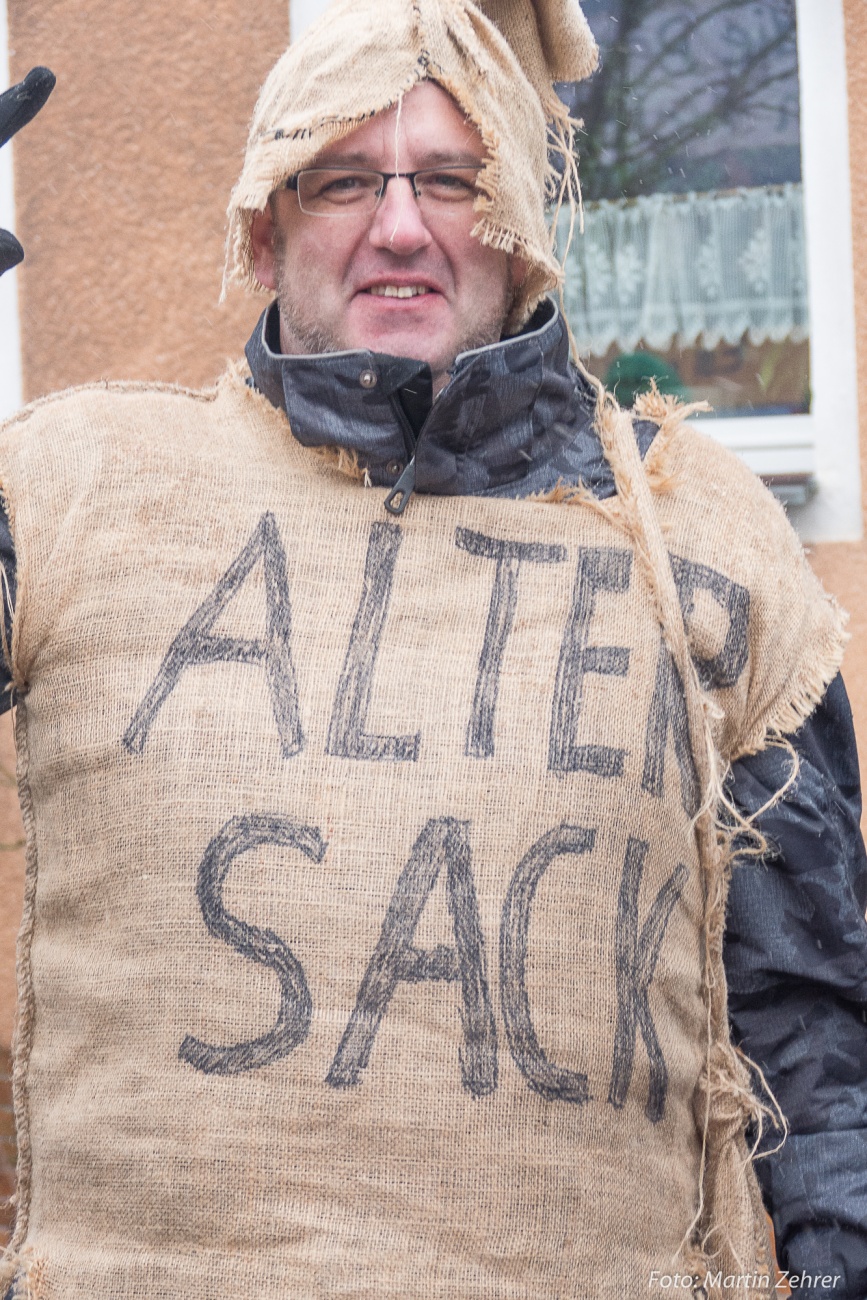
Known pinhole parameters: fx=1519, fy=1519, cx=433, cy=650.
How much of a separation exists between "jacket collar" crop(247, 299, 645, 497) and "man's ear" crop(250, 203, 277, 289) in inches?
8.2

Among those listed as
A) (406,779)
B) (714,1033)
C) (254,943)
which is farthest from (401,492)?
(714,1033)

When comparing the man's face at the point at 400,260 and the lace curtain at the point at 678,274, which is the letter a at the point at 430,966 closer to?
the man's face at the point at 400,260

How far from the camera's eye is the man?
1.80 m

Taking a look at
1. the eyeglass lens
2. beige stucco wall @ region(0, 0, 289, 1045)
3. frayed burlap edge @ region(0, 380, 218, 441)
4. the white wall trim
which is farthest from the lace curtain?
frayed burlap edge @ region(0, 380, 218, 441)

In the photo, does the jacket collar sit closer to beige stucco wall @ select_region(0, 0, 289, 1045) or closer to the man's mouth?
the man's mouth

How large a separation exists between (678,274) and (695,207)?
6.5 inches

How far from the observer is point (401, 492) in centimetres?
210

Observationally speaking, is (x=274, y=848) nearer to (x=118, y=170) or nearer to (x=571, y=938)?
(x=571, y=938)

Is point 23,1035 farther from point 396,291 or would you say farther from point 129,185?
point 129,185

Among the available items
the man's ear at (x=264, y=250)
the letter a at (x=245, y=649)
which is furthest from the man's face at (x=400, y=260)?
the letter a at (x=245, y=649)

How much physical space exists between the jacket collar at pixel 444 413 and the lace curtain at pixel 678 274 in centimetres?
154

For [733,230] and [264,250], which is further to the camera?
[733,230]

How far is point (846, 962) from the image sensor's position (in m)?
2.06

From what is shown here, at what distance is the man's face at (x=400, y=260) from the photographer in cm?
214
